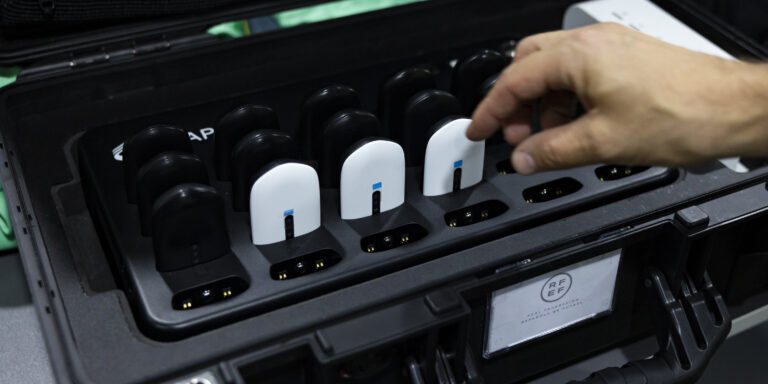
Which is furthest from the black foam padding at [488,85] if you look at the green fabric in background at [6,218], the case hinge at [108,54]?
the green fabric in background at [6,218]

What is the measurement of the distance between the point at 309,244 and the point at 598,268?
0.25m

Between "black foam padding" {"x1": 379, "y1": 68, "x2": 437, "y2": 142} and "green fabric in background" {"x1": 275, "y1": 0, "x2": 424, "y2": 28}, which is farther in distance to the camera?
"green fabric in background" {"x1": 275, "y1": 0, "x2": 424, "y2": 28}

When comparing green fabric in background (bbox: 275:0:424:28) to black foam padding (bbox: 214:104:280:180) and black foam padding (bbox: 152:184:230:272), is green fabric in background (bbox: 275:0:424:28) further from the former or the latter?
black foam padding (bbox: 152:184:230:272)

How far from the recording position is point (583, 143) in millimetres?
610

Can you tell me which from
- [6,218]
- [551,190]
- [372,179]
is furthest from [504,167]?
[6,218]

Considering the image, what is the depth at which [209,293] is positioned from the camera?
70 cm

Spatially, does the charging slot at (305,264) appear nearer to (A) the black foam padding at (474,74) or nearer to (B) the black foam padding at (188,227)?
(B) the black foam padding at (188,227)

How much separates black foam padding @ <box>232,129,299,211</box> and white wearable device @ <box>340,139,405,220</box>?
56mm

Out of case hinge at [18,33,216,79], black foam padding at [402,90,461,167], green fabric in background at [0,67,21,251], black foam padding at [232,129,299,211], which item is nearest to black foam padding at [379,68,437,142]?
black foam padding at [402,90,461,167]

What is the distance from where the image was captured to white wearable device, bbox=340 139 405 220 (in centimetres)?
72

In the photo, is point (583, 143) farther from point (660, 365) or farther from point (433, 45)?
point (433, 45)

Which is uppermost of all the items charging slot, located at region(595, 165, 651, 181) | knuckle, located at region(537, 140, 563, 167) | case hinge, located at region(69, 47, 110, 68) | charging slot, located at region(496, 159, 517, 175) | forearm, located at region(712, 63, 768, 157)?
forearm, located at region(712, 63, 768, 157)

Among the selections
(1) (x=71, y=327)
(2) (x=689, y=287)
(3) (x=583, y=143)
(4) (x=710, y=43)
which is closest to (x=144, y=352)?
(1) (x=71, y=327)

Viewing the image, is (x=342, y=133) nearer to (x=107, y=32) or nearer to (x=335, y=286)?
(x=335, y=286)
